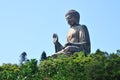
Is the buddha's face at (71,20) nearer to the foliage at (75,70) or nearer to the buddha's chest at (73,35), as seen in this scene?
the buddha's chest at (73,35)

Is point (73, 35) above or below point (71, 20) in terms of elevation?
below

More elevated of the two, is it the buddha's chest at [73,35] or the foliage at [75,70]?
the buddha's chest at [73,35]

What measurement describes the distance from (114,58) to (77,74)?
2.58 metres

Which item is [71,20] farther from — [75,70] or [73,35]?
[75,70]

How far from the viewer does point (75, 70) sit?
16891mm

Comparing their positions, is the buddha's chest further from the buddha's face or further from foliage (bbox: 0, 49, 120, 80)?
foliage (bbox: 0, 49, 120, 80)

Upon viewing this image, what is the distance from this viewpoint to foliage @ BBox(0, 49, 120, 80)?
13.5 metres

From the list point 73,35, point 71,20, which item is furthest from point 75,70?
point 71,20

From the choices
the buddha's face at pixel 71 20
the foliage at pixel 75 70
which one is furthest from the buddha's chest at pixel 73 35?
the foliage at pixel 75 70

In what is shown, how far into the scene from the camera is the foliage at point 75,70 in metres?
13.5

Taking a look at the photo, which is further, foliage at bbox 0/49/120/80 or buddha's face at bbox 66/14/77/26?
buddha's face at bbox 66/14/77/26

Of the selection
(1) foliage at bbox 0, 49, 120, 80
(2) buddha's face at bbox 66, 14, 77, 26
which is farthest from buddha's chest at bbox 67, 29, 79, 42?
(1) foliage at bbox 0, 49, 120, 80

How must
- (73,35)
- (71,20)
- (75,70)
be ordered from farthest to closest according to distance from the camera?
(71,20) < (73,35) < (75,70)

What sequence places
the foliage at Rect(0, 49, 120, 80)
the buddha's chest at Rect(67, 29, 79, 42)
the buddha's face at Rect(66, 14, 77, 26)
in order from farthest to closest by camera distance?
1. the buddha's face at Rect(66, 14, 77, 26)
2. the buddha's chest at Rect(67, 29, 79, 42)
3. the foliage at Rect(0, 49, 120, 80)
